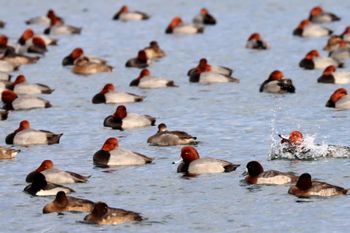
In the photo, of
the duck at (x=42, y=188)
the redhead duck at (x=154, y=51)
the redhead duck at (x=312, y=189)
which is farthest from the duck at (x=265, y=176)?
the redhead duck at (x=154, y=51)

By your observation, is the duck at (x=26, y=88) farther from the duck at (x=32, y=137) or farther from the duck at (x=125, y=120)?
the duck at (x=32, y=137)

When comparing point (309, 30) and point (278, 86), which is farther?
point (309, 30)

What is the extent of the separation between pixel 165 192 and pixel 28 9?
34.8 m

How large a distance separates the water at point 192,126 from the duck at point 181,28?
1.75 ft

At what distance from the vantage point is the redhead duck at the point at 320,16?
49.2 meters

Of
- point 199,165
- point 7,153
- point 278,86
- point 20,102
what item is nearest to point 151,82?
point 278,86

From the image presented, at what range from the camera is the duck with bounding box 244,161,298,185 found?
881 inches

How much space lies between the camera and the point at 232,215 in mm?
20500

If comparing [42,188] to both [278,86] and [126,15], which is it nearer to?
[278,86]

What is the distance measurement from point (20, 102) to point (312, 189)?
490 inches

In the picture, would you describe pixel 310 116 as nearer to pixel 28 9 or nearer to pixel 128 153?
pixel 128 153

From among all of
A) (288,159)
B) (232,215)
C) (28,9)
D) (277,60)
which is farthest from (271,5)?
(232,215)

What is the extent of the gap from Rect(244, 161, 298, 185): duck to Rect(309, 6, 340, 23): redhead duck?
89.2 feet

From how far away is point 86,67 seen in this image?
38375 millimetres
